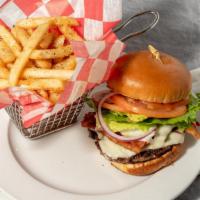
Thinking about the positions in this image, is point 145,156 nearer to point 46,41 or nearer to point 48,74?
point 48,74

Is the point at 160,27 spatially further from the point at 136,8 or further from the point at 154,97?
the point at 154,97

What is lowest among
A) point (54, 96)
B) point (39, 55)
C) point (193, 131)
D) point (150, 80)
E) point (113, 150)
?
point (193, 131)

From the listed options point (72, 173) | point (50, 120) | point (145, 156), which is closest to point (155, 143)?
point (145, 156)

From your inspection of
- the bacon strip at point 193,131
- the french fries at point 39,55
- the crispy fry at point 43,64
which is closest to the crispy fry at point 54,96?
the french fries at point 39,55

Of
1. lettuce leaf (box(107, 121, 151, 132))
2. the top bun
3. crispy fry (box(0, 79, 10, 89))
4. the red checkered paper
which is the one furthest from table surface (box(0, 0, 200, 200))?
crispy fry (box(0, 79, 10, 89))

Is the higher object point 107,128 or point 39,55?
point 39,55

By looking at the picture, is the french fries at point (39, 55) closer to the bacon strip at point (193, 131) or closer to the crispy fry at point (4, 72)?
the crispy fry at point (4, 72)
